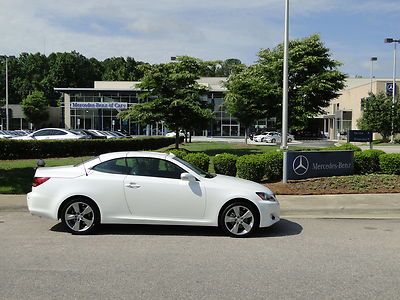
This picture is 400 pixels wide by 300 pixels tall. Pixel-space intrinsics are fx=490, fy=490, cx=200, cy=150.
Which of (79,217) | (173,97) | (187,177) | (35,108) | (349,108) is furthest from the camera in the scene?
(35,108)

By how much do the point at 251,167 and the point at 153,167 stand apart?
5550 mm

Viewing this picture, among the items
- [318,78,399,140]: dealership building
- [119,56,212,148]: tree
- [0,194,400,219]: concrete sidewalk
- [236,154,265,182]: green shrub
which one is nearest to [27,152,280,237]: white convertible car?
[0,194,400,219]: concrete sidewalk

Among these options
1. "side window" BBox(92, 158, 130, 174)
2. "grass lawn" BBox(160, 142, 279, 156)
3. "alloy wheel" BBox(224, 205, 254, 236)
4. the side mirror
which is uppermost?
"side window" BBox(92, 158, 130, 174)

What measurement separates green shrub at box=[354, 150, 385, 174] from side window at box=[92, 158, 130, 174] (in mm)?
8588

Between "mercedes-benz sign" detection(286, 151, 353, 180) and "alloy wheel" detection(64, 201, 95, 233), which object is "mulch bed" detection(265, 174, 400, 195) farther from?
"alloy wheel" detection(64, 201, 95, 233)

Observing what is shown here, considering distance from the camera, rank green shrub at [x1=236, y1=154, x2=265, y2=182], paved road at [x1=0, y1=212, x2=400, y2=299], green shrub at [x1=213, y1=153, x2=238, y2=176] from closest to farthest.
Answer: paved road at [x1=0, y1=212, x2=400, y2=299], green shrub at [x1=236, y1=154, x2=265, y2=182], green shrub at [x1=213, y1=153, x2=238, y2=176]

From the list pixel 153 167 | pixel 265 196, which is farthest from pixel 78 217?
pixel 265 196

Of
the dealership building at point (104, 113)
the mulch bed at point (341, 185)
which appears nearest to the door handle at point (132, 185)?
the mulch bed at point (341, 185)

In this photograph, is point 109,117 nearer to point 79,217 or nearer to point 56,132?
point 56,132

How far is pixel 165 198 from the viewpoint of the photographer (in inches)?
316

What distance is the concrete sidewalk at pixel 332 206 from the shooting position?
33.7 ft

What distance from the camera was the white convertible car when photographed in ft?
26.2

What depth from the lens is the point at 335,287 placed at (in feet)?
17.8

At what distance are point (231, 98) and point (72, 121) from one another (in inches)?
2098
